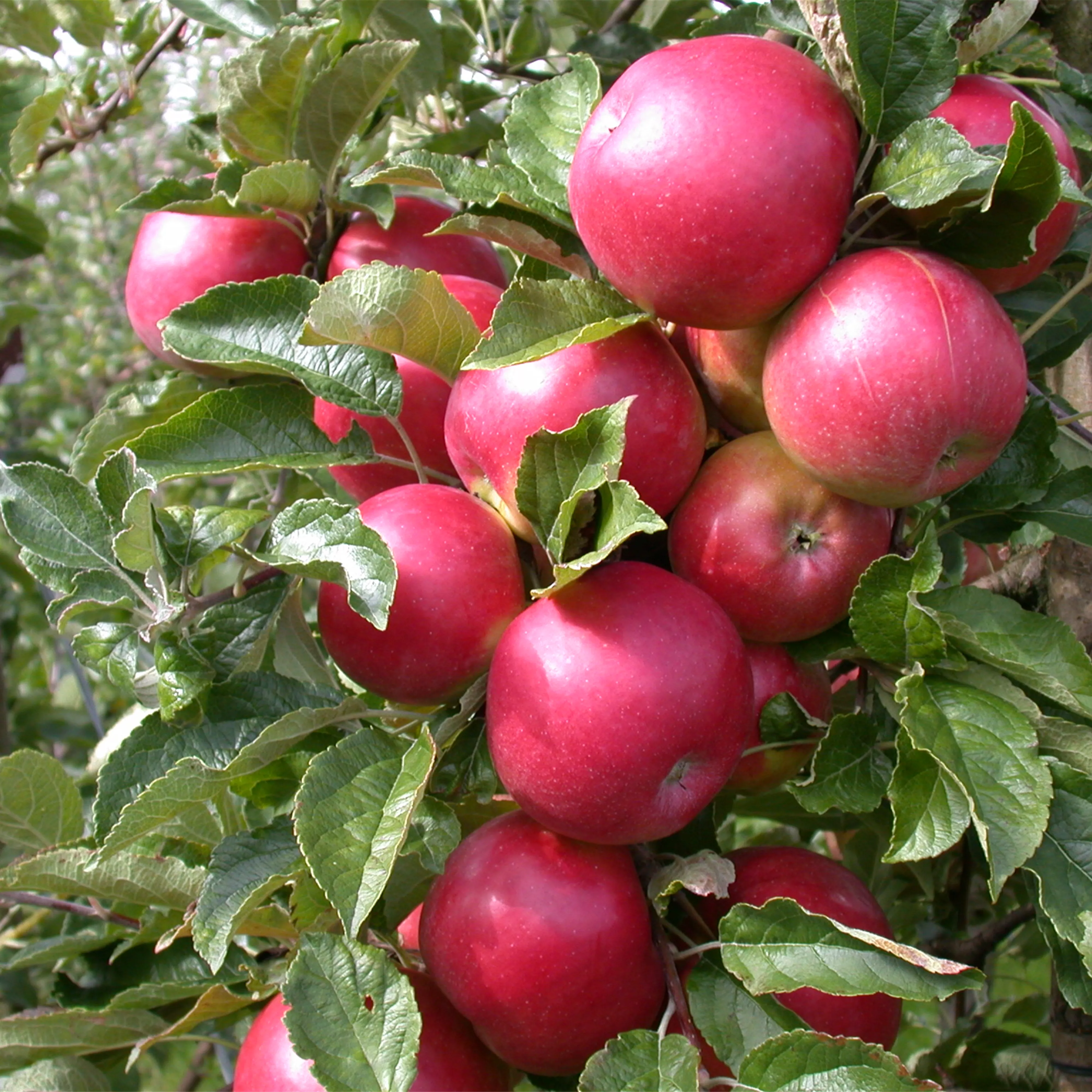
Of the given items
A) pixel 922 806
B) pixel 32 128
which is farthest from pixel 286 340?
pixel 32 128

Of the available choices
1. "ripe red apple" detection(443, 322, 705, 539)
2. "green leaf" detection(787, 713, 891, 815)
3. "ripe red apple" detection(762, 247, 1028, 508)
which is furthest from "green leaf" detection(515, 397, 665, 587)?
"green leaf" detection(787, 713, 891, 815)

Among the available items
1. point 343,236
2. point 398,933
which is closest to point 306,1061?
point 398,933

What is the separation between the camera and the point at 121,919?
48.6 inches

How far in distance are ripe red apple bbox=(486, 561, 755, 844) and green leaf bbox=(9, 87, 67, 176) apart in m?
1.05

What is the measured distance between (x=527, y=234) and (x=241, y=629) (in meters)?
0.43

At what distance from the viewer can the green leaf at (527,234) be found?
3.16 feet

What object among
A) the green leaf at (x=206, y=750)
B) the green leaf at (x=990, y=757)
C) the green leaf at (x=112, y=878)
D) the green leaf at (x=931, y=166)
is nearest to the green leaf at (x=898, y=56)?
the green leaf at (x=931, y=166)

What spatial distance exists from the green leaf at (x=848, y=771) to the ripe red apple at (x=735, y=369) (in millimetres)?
268

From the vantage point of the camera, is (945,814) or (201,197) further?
(201,197)

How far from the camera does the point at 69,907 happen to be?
4.01ft

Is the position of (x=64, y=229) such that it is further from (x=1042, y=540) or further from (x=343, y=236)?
(x=1042, y=540)

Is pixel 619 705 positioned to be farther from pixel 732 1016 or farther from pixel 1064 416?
pixel 1064 416

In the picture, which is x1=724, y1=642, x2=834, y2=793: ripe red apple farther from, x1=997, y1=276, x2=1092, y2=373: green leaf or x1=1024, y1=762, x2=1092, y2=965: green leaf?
x1=997, y1=276, x2=1092, y2=373: green leaf

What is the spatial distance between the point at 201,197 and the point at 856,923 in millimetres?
997
